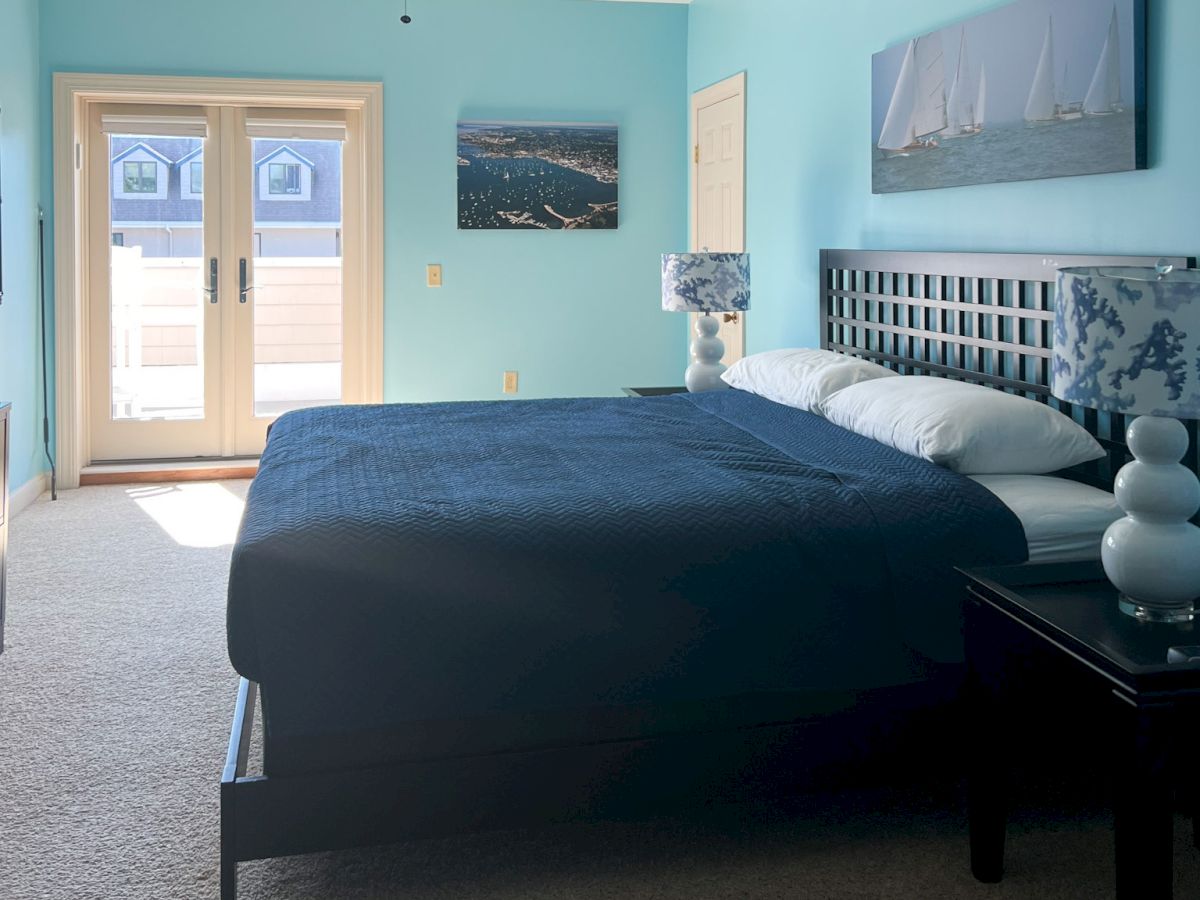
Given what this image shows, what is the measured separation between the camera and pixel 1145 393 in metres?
1.70

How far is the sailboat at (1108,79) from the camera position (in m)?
2.67

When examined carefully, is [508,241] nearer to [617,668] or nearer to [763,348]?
[763,348]

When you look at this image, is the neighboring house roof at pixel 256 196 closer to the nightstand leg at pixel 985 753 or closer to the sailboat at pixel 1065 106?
the sailboat at pixel 1065 106

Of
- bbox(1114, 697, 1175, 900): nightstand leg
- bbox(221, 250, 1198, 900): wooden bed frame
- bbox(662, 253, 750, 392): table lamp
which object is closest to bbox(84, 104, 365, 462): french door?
bbox(662, 253, 750, 392): table lamp

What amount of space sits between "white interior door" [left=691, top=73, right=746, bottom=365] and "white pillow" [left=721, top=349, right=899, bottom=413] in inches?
52.0

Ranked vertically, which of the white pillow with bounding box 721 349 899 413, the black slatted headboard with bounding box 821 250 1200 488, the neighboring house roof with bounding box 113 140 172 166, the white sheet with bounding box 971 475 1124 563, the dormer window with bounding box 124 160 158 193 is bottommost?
the white sheet with bounding box 971 475 1124 563

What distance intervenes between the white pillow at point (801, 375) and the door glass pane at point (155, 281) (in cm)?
298

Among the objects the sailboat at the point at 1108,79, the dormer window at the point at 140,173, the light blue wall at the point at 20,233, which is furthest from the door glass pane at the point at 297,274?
the sailboat at the point at 1108,79

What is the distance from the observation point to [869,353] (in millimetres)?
3934

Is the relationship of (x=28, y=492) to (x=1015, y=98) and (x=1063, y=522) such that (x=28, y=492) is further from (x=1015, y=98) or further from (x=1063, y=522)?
(x=1063, y=522)

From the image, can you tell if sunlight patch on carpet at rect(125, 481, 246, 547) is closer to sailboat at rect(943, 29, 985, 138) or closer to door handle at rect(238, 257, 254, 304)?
door handle at rect(238, 257, 254, 304)

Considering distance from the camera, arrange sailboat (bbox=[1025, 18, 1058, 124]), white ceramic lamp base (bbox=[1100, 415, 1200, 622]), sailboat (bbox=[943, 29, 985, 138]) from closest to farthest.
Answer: white ceramic lamp base (bbox=[1100, 415, 1200, 622]) → sailboat (bbox=[1025, 18, 1058, 124]) → sailboat (bbox=[943, 29, 985, 138])

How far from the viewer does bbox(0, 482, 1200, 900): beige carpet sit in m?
2.06

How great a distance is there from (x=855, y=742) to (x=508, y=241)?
159 inches
